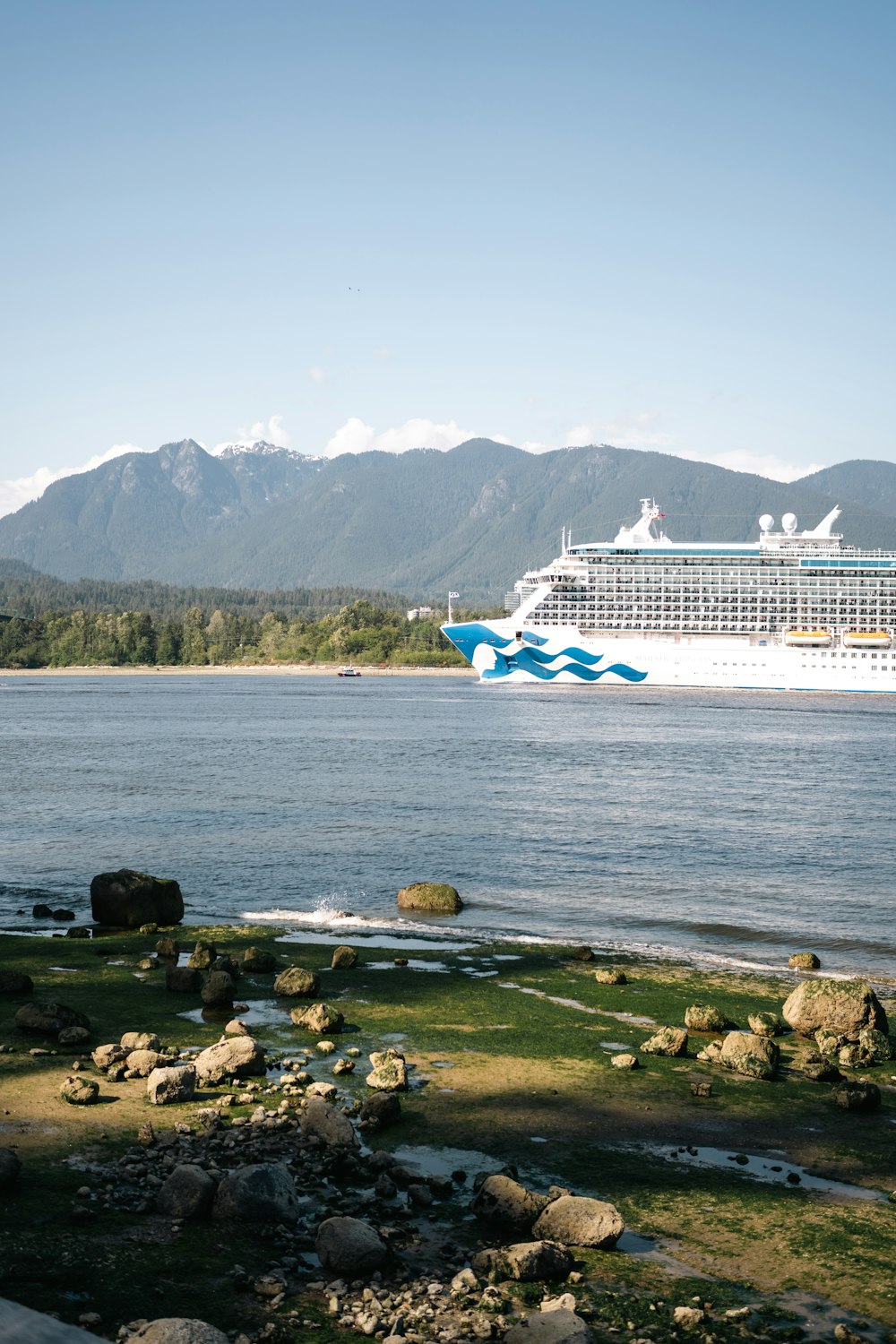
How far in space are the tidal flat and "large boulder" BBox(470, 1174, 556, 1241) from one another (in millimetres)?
129

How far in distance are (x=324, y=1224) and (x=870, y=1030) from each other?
895 centimetres

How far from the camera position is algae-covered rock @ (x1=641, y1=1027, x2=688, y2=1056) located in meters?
14.1

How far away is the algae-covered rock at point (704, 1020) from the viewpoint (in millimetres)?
15336

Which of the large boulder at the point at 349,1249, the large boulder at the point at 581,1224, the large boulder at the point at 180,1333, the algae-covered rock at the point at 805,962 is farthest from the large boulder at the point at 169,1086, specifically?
the algae-covered rock at the point at 805,962

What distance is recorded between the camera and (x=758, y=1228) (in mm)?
9422

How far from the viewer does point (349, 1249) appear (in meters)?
8.10

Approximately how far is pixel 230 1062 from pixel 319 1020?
2.21m

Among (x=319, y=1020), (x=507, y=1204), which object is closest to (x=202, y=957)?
(x=319, y=1020)

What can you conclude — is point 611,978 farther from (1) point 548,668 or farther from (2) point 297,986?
(1) point 548,668

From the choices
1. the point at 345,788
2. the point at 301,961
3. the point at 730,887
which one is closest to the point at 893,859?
the point at 730,887

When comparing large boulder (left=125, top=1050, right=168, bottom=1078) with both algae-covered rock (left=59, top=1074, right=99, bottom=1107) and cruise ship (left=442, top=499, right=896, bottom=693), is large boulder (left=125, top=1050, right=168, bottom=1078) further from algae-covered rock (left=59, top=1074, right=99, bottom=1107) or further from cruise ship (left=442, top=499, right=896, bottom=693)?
cruise ship (left=442, top=499, right=896, bottom=693)

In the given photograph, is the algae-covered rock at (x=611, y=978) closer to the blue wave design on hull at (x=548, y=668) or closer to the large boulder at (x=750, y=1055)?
the large boulder at (x=750, y=1055)

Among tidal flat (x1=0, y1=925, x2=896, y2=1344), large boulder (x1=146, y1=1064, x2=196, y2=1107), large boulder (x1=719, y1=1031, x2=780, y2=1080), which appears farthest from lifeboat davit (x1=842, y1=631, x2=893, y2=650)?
large boulder (x1=146, y1=1064, x2=196, y2=1107)

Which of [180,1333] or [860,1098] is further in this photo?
[860,1098]
